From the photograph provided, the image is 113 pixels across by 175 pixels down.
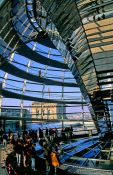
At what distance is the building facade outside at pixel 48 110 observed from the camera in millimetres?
41469

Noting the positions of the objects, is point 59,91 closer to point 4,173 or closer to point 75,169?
point 75,169

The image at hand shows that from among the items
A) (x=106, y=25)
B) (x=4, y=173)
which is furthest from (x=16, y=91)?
(x=4, y=173)

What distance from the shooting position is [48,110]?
4250 centimetres

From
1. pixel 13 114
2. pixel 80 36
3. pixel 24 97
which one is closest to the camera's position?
pixel 80 36

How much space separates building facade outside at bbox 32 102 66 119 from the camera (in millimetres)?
41469

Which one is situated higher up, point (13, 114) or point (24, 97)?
point (24, 97)

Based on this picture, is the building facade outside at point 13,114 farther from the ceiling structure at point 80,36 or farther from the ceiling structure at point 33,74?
the ceiling structure at point 80,36

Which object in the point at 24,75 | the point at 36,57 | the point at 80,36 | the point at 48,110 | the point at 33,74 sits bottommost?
the point at 48,110

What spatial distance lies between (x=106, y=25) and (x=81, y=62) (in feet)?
14.1

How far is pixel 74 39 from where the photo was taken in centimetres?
1747

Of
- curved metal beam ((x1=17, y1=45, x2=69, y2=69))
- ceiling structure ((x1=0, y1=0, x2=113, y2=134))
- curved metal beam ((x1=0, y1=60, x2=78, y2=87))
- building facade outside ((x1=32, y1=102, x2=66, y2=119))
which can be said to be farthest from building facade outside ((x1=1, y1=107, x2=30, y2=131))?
curved metal beam ((x1=17, y1=45, x2=69, y2=69))

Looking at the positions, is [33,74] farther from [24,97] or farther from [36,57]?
[24,97]

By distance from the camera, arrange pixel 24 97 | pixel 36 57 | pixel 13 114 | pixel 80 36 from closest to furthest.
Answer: pixel 80 36 → pixel 13 114 → pixel 24 97 → pixel 36 57

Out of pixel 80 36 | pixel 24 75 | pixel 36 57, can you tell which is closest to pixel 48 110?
pixel 24 75
